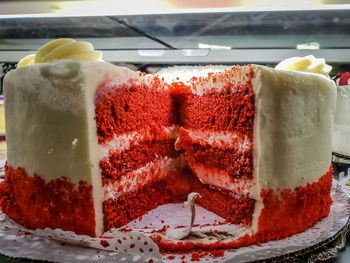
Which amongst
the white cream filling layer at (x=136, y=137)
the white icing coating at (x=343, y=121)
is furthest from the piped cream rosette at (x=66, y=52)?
the white icing coating at (x=343, y=121)

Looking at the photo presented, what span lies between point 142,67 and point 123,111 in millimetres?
1339

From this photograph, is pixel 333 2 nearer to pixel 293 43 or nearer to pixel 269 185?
pixel 269 185

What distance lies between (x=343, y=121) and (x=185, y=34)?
1418 mm

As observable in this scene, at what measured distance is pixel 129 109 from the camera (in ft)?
5.40

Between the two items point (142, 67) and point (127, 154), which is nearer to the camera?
point (127, 154)

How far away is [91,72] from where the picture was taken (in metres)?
1.35

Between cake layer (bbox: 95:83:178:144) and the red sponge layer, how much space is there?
0.25 meters

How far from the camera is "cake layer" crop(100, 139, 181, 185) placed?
1474mm

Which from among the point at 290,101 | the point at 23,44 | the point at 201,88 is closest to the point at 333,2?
the point at 290,101

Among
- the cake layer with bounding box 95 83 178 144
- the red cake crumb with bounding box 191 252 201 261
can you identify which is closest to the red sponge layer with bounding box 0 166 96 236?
the cake layer with bounding box 95 83 178 144

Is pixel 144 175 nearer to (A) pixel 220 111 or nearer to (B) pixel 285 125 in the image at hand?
(A) pixel 220 111

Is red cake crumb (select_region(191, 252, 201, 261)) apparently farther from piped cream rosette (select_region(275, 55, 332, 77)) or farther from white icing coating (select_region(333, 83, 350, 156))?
white icing coating (select_region(333, 83, 350, 156))

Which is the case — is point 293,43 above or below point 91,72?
above

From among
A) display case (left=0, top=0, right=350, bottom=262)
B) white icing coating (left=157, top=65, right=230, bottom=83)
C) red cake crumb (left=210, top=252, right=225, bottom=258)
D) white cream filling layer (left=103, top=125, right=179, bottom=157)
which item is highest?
display case (left=0, top=0, right=350, bottom=262)
